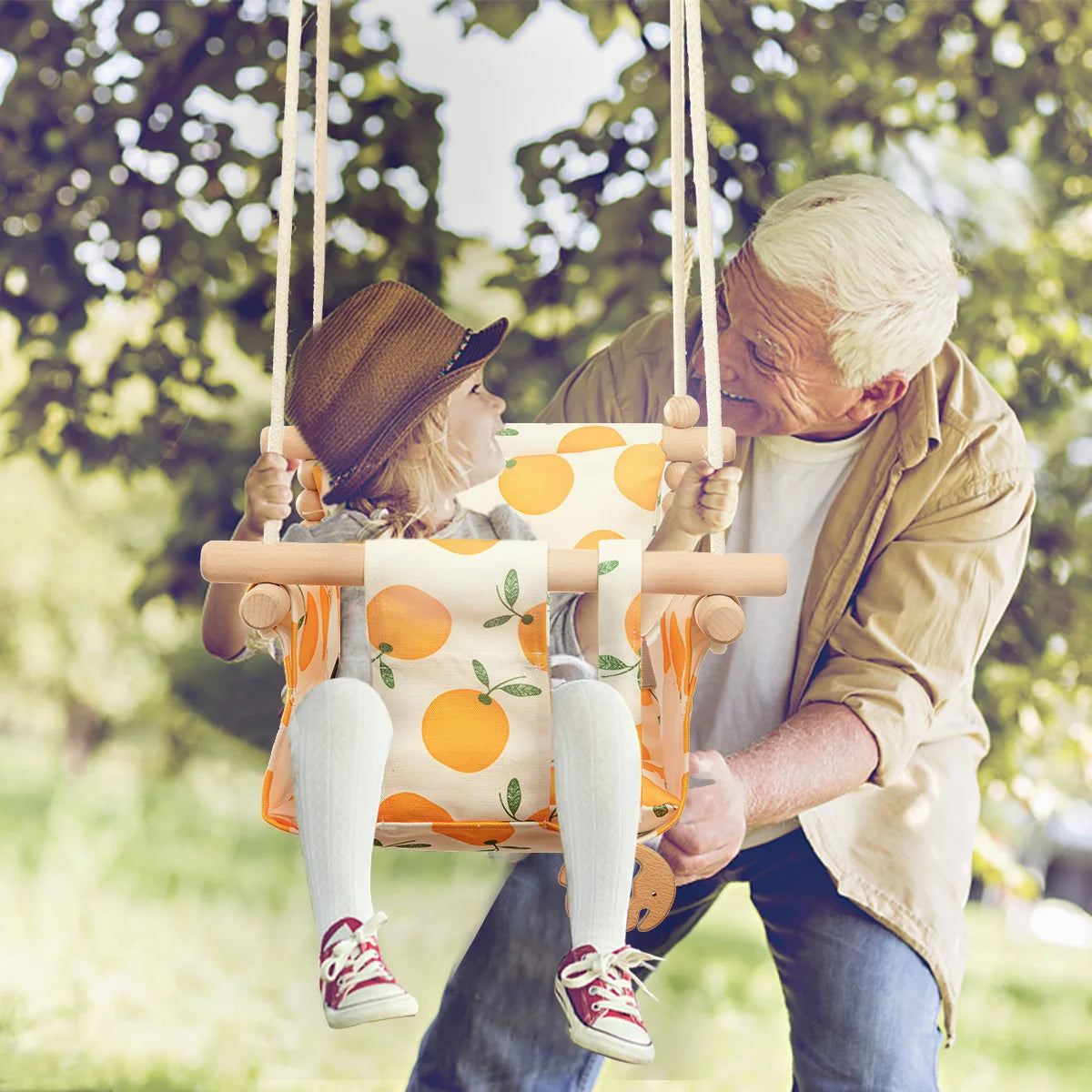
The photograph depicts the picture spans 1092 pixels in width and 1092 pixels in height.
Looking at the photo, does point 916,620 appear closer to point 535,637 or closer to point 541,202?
point 535,637

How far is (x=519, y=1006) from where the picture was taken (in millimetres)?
2182

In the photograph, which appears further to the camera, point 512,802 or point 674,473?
point 674,473

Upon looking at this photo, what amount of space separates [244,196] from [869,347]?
51.5 inches

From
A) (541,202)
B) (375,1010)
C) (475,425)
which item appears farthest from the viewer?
(541,202)

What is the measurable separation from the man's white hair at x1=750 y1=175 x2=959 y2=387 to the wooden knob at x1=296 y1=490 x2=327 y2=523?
2.78ft

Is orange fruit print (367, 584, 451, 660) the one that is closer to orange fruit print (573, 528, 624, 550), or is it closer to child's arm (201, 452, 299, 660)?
child's arm (201, 452, 299, 660)

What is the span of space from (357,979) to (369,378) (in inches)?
33.0

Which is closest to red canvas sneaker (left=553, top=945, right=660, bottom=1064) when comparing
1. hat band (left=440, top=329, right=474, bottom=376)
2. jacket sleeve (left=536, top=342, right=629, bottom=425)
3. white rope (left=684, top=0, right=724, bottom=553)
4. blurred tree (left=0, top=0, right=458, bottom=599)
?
white rope (left=684, top=0, right=724, bottom=553)

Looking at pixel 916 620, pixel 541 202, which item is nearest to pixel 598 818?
pixel 916 620

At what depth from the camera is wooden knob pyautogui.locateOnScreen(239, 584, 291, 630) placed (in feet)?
4.72

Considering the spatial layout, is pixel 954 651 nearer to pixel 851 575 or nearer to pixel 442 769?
pixel 851 575

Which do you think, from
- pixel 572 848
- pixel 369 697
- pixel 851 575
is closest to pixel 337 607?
pixel 369 697

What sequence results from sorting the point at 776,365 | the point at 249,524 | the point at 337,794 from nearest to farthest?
1. the point at 337,794
2. the point at 249,524
3. the point at 776,365

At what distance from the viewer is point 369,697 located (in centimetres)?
143
